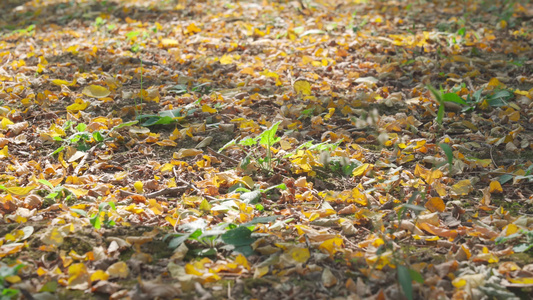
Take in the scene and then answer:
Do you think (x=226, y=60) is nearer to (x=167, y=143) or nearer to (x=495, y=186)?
(x=167, y=143)

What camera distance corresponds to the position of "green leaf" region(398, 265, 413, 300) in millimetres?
1468

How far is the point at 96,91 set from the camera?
315cm

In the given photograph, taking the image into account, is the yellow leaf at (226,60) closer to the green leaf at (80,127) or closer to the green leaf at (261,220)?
the green leaf at (80,127)

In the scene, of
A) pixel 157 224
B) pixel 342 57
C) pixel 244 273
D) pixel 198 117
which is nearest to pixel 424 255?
pixel 244 273

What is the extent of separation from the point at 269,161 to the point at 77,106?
4.46ft

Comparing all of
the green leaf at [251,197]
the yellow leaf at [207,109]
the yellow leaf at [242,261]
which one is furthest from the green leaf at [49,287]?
the yellow leaf at [207,109]

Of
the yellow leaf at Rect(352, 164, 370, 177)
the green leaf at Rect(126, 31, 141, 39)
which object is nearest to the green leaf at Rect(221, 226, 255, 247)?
the yellow leaf at Rect(352, 164, 370, 177)

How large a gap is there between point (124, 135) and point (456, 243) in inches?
72.6

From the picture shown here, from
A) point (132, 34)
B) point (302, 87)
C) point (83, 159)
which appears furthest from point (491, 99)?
point (132, 34)

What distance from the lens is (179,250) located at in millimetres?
1751

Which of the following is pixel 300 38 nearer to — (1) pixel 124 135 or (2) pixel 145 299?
(1) pixel 124 135

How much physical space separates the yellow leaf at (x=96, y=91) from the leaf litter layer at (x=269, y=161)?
1 cm

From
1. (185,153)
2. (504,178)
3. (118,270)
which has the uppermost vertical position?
(118,270)

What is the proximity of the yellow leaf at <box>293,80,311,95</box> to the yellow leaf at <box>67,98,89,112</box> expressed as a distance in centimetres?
136
